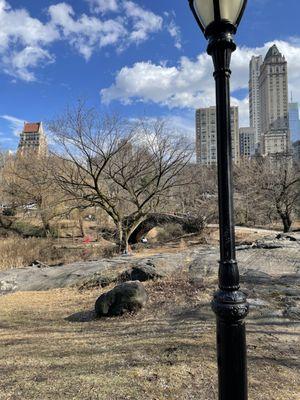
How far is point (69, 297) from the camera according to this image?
885 cm

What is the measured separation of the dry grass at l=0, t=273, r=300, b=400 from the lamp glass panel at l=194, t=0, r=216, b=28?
2.95 meters

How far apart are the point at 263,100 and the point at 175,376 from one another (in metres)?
81.6

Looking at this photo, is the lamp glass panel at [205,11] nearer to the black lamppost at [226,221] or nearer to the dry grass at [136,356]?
the black lamppost at [226,221]

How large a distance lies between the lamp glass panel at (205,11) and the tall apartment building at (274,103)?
49.1m

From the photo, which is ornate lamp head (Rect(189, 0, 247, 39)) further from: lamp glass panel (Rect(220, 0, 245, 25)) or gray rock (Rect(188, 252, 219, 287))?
gray rock (Rect(188, 252, 219, 287))

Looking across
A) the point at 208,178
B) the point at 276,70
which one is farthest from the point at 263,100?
the point at 208,178

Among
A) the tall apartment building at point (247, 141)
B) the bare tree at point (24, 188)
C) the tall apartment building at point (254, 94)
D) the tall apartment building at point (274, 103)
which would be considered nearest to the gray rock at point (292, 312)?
the bare tree at point (24, 188)

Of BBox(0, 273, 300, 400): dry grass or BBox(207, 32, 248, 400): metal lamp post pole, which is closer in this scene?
BBox(207, 32, 248, 400): metal lamp post pole

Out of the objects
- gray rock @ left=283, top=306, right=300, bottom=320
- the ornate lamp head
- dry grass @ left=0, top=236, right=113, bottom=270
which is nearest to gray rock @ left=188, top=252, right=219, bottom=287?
gray rock @ left=283, top=306, right=300, bottom=320

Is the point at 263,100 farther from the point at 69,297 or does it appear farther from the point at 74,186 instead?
the point at 69,297

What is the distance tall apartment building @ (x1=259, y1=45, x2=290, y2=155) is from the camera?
55328 mm

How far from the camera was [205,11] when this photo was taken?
245cm

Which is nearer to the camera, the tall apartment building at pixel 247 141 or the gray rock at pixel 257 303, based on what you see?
the gray rock at pixel 257 303

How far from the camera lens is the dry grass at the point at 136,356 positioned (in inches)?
134
